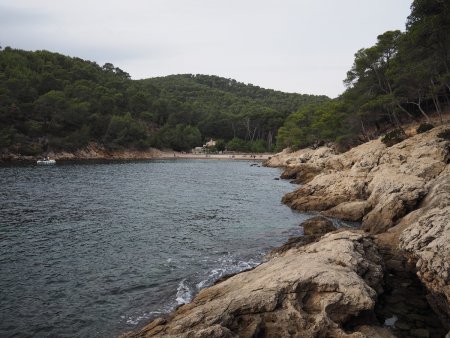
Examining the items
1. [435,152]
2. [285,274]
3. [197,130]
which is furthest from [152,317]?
[197,130]

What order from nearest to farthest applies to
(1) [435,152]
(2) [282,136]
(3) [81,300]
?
(3) [81,300] < (1) [435,152] < (2) [282,136]

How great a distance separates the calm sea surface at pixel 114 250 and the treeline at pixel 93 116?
58429 millimetres

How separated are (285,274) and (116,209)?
26.2m

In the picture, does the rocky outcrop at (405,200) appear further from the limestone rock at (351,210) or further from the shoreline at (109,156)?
the shoreline at (109,156)

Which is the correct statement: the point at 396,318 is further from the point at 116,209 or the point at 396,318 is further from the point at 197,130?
the point at 197,130

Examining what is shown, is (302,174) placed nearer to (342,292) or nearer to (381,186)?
(381,186)

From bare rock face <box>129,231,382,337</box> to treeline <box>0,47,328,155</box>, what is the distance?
8926 centimetres

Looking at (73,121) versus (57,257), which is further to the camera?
(73,121)

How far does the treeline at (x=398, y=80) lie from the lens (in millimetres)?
36250

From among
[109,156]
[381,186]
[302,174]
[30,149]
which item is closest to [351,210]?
[381,186]

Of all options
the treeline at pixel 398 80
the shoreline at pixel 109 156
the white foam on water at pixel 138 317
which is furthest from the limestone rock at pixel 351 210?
the shoreline at pixel 109 156

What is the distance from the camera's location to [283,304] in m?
11.4

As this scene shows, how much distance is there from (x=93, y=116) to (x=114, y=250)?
100247 mm

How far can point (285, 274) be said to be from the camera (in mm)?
12891
